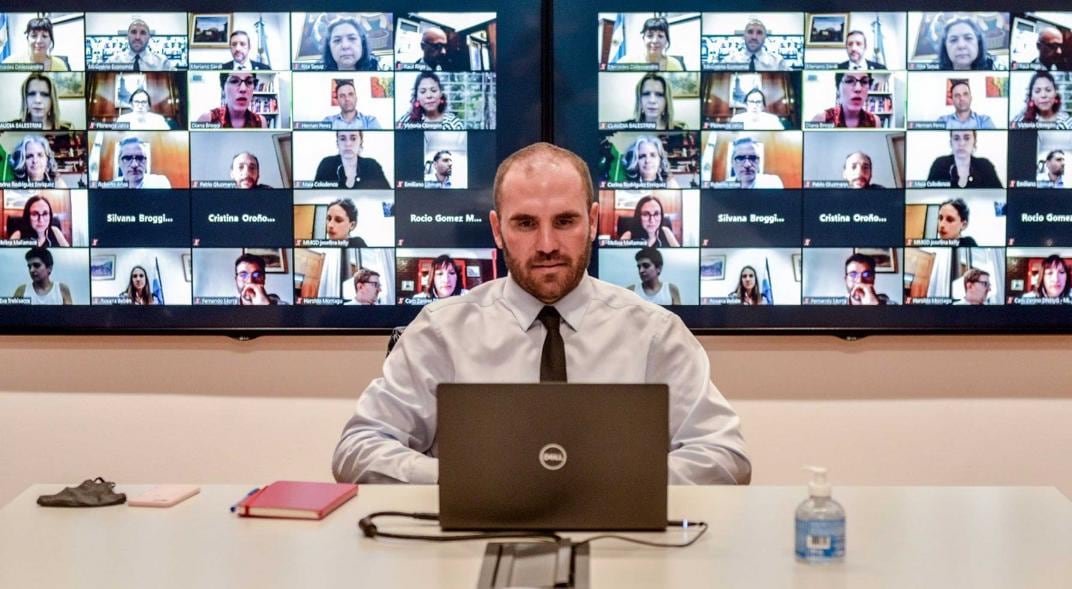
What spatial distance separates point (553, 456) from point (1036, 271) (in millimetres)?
2143

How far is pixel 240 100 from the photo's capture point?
3.23 metres

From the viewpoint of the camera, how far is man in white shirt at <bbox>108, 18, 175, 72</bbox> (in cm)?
324

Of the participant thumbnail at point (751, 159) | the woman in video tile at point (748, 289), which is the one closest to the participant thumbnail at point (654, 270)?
the woman in video tile at point (748, 289)

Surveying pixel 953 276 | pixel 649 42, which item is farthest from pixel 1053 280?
pixel 649 42

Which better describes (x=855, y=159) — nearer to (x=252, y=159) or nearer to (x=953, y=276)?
(x=953, y=276)

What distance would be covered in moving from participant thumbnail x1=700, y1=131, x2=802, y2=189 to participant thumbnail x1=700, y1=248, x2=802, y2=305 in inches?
7.9

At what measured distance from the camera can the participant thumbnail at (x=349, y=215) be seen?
10.7 feet

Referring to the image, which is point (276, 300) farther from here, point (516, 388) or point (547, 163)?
point (516, 388)

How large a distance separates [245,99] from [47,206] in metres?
0.68

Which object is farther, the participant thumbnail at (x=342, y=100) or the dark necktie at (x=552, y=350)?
the participant thumbnail at (x=342, y=100)

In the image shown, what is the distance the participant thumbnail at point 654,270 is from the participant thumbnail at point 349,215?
0.65 m

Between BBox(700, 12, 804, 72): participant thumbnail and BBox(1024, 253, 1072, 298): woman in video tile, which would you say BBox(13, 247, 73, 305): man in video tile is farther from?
BBox(1024, 253, 1072, 298): woman in video tile

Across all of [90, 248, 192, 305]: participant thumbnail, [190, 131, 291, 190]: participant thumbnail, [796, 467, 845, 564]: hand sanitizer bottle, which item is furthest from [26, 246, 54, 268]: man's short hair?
[796, 467, 845, 564]: hand sanitizer bottle

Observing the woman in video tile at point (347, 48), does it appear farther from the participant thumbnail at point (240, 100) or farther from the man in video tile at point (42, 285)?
the man in video tile at point (42, 285)
